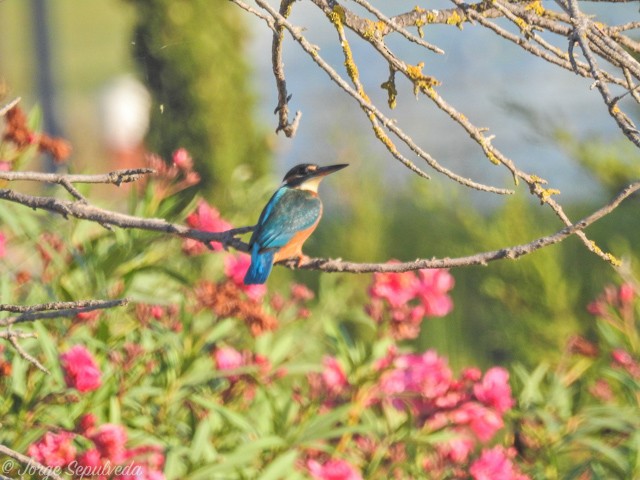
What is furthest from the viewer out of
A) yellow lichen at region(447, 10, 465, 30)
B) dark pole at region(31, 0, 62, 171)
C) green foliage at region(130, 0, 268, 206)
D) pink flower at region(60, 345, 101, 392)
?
dark pole at region(31, 0, 62, 171)

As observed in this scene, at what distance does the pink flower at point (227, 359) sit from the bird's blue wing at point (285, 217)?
Answer: 0.33m

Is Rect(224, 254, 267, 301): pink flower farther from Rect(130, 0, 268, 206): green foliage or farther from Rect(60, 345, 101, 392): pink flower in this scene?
Rect(130, 0, 268, 206): green foliage

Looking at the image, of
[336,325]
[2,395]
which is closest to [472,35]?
[336,325]

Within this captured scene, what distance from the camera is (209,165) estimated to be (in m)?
6.45

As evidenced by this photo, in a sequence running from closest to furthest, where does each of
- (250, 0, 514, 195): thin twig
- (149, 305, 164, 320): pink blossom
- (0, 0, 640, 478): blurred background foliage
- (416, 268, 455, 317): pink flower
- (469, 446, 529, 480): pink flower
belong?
(250, 0, 514, 195): thin twig < (469, 446, 529, 480): pink flower < (0, 0, 640, 478): blurred background foliage < (149, 305, 164, 320): pink blossom < (416, 268, 455, 317): pink flower

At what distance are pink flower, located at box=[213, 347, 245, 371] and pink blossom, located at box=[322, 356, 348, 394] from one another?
0.27m

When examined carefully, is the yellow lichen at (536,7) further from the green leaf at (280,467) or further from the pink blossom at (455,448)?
the pink blossom at (455,448)

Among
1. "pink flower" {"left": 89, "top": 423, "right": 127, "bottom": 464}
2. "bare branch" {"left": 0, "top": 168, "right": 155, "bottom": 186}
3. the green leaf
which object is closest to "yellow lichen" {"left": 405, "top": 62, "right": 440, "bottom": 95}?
"bare branch" {"left": 0, "top": 168, "right": 155, "bottom": 186}

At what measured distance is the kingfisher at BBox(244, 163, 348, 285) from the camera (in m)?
2.78

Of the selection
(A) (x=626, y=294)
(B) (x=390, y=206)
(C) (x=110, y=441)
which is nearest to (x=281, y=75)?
(C) (x=110, y=441)

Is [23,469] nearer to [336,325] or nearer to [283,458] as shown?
[283,458]

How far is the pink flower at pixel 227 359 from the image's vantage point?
9.41ft

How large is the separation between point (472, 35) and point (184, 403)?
430 inches

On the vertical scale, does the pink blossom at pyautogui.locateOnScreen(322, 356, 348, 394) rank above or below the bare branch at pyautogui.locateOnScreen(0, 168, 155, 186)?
below
